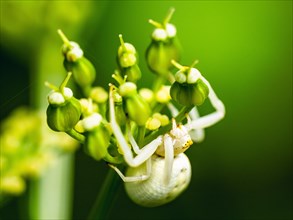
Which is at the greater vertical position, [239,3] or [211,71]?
[239,3]

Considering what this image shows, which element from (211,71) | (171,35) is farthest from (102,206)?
(211,71)

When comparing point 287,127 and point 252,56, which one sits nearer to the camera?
point 252,56

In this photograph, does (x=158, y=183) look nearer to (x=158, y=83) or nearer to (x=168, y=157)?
(x=168, y=157)

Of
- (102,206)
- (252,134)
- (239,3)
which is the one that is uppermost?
(239,3)

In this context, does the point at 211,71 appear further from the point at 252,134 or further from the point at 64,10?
the point at 64,10

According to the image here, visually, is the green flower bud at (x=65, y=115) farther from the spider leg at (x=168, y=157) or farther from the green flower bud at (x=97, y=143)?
the spider leg at (x=168, y=157)

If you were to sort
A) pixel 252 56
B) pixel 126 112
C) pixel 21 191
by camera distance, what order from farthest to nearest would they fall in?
pixel 252 56
pixel 21 191
pixel 126 112

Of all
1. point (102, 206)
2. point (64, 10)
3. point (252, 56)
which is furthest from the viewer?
point (252, 56)
